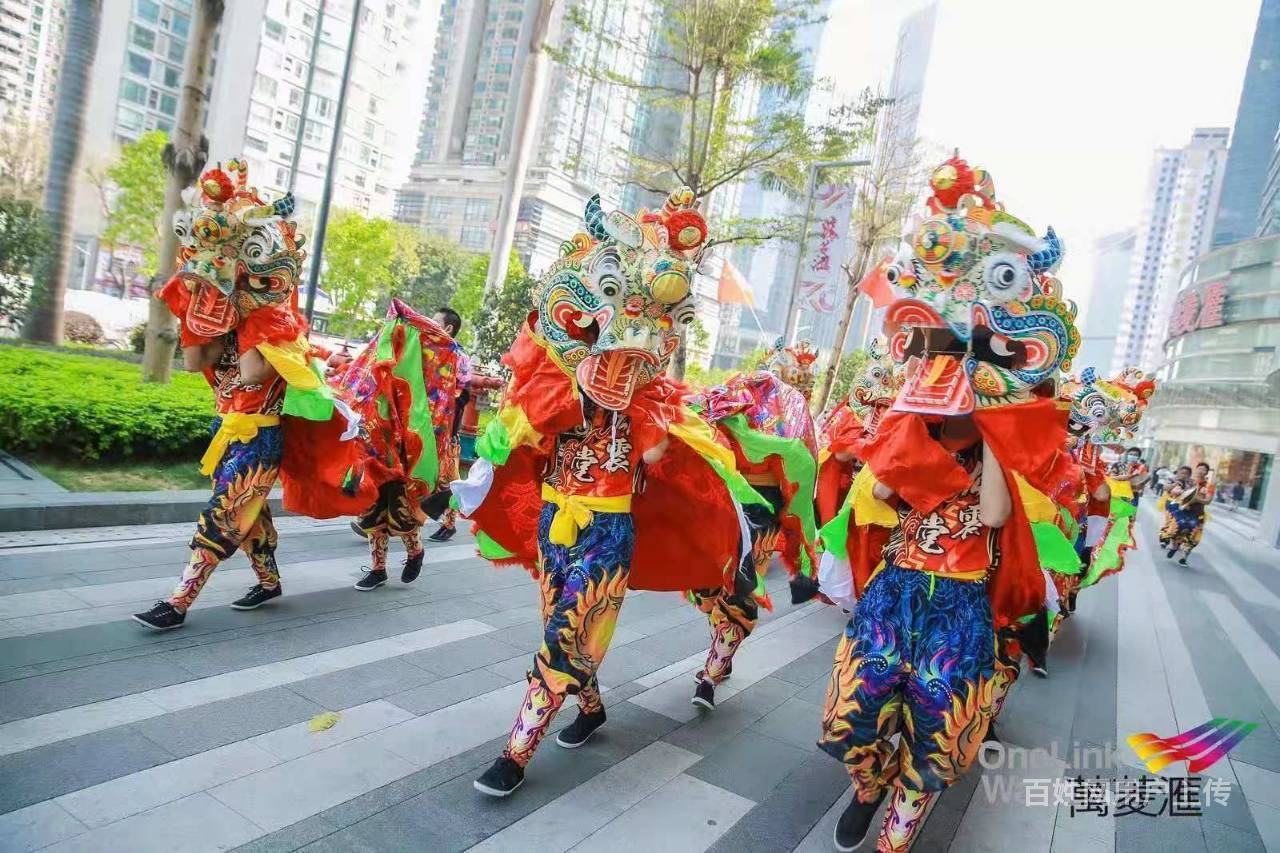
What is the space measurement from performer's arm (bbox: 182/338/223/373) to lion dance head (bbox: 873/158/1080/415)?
3.11 metres

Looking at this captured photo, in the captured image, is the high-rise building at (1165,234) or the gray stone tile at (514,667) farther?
the high-rise building at (1165,234)

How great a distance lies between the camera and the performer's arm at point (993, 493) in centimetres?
256

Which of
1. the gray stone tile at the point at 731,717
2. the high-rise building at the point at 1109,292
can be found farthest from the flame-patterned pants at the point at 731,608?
the high-rise building at the point at 1109,292

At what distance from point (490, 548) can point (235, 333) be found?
1.75 meters

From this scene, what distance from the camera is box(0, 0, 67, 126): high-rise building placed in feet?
82.9

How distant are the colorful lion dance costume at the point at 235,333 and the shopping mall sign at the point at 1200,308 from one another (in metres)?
39.8

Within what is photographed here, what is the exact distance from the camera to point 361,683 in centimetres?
362

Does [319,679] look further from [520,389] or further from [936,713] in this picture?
[936,713]

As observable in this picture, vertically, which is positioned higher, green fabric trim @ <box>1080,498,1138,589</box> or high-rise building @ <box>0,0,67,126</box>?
high-rise building @ <box>0,0,67,126</box>

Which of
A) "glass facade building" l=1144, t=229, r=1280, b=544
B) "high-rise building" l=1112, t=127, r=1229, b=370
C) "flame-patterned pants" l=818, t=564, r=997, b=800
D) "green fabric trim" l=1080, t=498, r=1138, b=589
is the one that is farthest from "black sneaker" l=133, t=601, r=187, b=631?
"high-rise building" l=1112, t=127, r=1229, b=370

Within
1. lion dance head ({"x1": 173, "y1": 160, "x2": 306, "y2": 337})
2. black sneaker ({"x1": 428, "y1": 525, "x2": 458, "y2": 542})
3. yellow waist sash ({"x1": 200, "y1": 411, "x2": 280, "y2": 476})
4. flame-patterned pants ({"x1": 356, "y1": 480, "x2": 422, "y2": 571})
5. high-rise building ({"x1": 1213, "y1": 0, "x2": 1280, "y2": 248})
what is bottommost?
black sneaker ({"x1": 428, "y1": 525, "x2": 458, "y2": 542})

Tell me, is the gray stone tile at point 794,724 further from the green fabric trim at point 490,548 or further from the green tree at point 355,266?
the green tree at point 355,266

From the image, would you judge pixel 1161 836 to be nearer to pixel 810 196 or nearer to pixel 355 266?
pixel 810 196

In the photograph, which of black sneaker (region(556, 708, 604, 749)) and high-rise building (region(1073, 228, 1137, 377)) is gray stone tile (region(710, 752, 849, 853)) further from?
high-rise building (region(1073, 228, 1137, 377))
